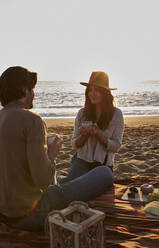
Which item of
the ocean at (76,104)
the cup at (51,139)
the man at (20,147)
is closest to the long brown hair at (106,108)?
the cup at (51,139)

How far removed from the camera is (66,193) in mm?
2719

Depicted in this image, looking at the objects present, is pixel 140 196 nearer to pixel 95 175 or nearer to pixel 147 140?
pixel 95 175

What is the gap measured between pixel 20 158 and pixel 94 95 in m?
2.10

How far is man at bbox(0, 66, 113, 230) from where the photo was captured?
202cm

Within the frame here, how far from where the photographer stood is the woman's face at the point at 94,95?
3.88 m

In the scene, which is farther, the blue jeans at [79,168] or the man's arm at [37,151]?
the blue jeans at [79,168]

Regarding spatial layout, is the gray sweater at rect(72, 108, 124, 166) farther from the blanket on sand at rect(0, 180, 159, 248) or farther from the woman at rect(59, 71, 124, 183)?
the blanket on sand at rect(0, 180, 159, 248)

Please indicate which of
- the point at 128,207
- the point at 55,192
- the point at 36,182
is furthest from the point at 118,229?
the point at 36,182

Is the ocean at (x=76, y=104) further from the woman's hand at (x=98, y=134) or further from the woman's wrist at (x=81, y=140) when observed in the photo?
the woman's hand at (x=98, y=134)

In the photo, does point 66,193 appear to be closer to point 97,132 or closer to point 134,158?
point 97,132

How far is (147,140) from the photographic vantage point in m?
7.80

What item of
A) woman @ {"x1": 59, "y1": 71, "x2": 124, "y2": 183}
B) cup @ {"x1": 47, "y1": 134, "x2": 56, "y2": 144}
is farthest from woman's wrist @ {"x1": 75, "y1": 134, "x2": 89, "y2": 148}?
cup @ {"x1": 47, "y1": 134, "x2": 56, "y2": 144}

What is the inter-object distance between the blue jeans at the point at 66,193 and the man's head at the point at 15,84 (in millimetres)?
1006

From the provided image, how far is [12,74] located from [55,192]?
1253mm
